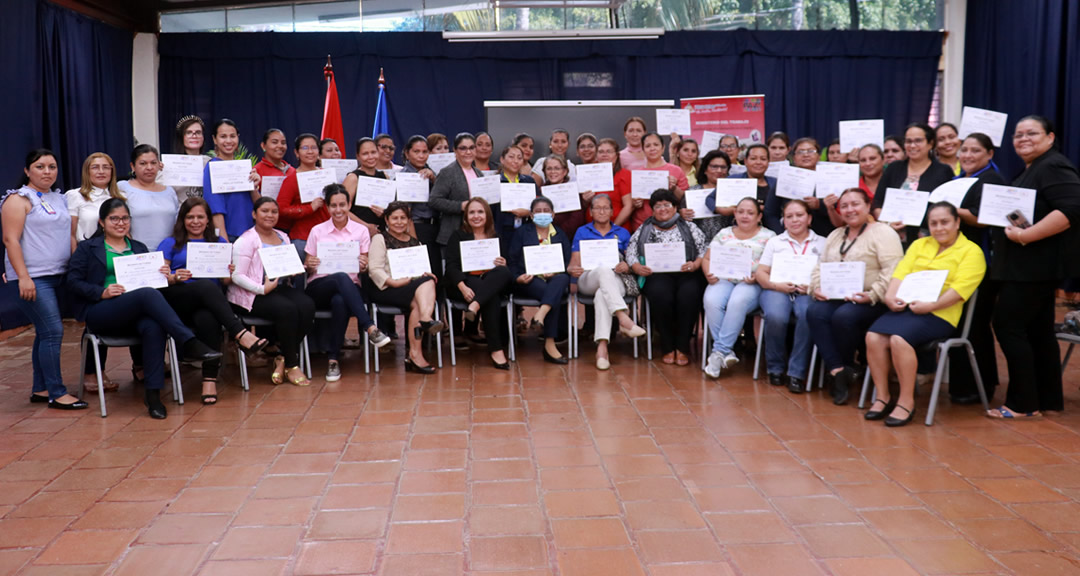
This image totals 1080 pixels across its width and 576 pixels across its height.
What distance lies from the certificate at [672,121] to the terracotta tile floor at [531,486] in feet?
10.7

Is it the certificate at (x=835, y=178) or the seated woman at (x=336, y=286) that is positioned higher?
the certificate at (x=835, y=178)

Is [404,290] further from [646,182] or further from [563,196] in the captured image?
[646,182]

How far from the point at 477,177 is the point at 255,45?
5.91 m

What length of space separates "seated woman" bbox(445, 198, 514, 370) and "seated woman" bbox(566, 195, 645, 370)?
547 mm

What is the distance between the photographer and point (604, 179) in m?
6.36

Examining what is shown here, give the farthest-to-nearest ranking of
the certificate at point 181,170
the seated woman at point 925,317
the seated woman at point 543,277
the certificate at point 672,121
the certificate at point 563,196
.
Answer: the certificate at point 672,121
the certificate at point 563,196
the seated woman at point 543,277
the certificate at point 181,170
the seated woman at point 925,317

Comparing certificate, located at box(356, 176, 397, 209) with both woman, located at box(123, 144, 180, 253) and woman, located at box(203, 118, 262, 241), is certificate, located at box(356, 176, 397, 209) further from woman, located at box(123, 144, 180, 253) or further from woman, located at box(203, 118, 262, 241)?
woman, located at box(123, 144, 180, 253)

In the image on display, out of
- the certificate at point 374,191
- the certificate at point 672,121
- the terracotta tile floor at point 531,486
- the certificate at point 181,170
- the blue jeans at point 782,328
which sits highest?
the certificate at point 672,121

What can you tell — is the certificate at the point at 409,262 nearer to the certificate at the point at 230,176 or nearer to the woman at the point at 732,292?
the certificate at the point at 230,176

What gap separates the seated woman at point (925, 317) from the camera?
4430 millimetres

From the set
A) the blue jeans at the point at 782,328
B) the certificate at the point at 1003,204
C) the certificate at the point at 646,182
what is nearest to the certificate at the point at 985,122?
the certificate at the point at 1003,204

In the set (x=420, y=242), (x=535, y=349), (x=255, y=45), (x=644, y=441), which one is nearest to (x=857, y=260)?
(x=644, y=441)

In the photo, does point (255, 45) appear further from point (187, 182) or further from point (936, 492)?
point (936, 492)

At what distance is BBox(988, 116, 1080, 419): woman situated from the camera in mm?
4324
